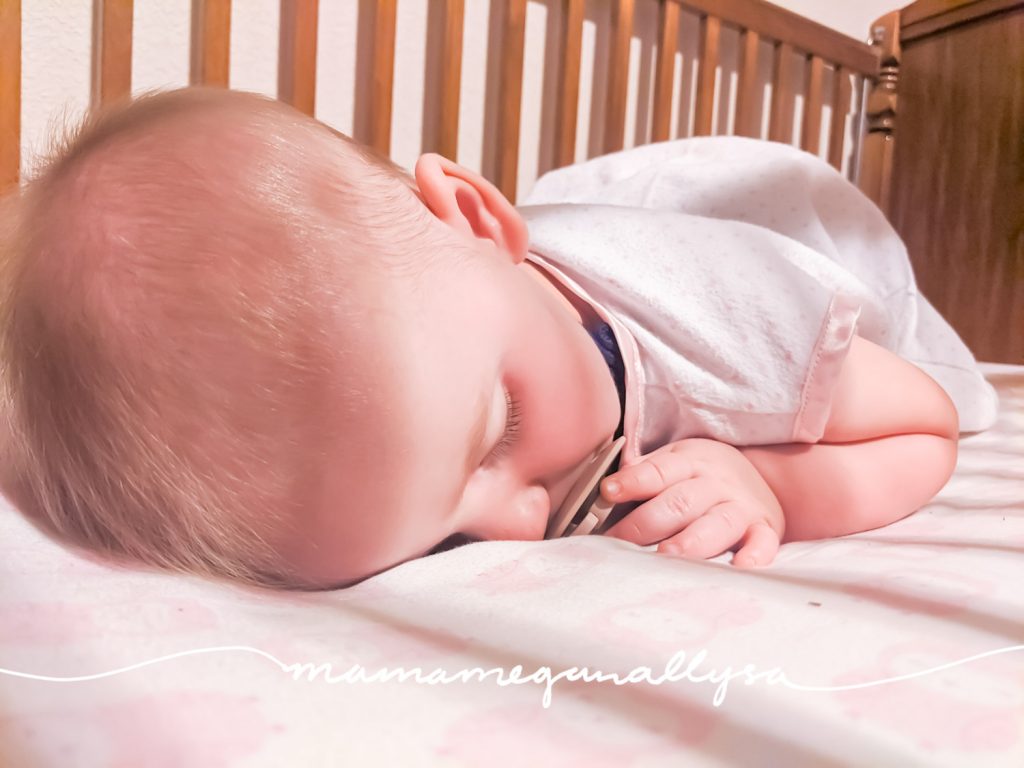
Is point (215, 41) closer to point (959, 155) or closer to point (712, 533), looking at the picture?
point (712, 533)

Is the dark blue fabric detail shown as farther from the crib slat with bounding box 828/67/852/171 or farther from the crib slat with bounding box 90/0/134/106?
the crib slat with bounding box 828/67/852/171

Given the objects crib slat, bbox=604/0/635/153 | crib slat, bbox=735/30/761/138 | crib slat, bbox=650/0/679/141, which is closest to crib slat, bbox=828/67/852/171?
crib slat, bbox=735/30/761/138

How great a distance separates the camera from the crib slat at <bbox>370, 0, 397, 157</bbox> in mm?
1149

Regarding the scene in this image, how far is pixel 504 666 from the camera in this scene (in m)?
0.32

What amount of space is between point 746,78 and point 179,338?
4.78 ft

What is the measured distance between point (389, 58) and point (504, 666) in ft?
3.35

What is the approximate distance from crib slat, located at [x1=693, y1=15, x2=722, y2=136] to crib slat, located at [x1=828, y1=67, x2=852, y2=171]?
0.41 m

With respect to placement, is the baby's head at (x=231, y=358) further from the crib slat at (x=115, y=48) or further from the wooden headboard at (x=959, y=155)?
the wooden headboard at (x=959, y=155)

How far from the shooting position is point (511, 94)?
1287 millimetres

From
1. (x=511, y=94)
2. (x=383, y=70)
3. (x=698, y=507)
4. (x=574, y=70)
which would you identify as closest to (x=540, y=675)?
(x=698, y=507)

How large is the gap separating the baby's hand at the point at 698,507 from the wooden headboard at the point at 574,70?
2.32 ft

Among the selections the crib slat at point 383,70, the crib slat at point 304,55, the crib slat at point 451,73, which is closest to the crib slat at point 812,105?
the crib slat at point 451,73

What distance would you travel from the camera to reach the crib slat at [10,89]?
883 millimetres

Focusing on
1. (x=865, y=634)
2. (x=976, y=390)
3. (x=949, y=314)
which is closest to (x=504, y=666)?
(x=865, y=634)
